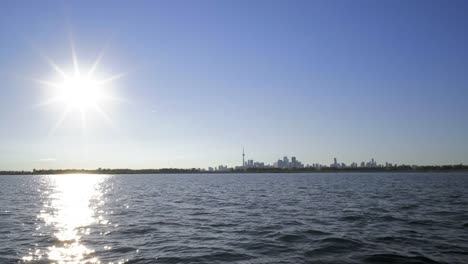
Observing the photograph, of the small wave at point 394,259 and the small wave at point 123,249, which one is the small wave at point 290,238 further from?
the small wave at point 123,249

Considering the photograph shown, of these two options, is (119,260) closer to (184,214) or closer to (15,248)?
(15,248)

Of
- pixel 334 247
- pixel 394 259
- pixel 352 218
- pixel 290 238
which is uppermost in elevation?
pixel 352 218

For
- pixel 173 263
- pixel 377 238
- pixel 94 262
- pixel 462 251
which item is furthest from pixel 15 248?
pixel 462 251

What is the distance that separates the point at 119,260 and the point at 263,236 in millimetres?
9560

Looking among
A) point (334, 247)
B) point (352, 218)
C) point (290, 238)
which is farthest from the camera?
point (352, 218)

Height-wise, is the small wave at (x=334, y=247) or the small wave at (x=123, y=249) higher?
the small wave at (x=123, y=249)

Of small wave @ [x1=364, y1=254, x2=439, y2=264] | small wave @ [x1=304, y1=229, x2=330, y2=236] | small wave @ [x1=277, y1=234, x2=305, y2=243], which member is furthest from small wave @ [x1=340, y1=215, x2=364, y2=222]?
small wave @ [x1=364, y1=254, x2=439, y2=264]

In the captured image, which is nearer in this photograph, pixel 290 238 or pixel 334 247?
pixel 334 247

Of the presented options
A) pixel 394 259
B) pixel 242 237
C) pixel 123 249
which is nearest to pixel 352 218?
pixel 242 237

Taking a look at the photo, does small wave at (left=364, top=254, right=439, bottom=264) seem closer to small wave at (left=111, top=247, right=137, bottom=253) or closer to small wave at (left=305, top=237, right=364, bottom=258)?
small wave at (left=305, top=237, right=364, bottom=258)

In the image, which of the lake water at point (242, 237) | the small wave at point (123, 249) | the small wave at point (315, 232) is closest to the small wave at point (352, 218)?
the lake water at point (242, 237)

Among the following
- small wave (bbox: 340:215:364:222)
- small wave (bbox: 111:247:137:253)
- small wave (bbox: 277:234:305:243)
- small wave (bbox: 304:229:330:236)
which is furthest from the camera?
small wave (bbox: 340:215:364:222)

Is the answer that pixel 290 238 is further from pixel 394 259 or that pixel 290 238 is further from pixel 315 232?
pixel 394 259

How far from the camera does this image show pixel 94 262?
18.6 metres
